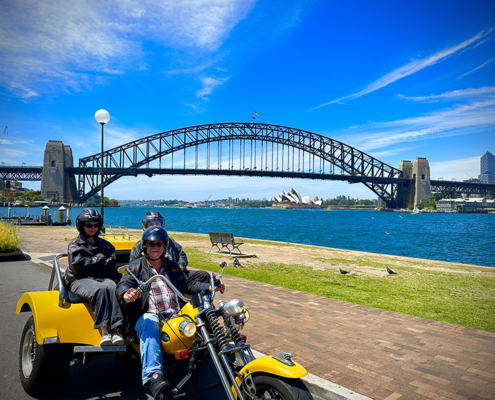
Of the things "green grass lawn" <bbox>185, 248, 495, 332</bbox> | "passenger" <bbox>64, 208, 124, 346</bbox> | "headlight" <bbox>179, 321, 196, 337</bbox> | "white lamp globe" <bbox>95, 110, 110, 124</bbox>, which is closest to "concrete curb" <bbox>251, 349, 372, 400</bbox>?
"headlight" <bbox>179, 321, 196, 337</bbox>

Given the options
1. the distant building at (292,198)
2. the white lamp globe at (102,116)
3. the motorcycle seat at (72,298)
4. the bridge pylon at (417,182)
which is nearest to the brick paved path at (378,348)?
the motorcycle seat at (72,298)

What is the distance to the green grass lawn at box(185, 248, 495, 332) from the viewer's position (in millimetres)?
6137

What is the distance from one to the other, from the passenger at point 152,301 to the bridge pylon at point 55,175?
9607cm

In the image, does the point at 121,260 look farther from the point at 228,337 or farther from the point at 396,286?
the point at 396,286

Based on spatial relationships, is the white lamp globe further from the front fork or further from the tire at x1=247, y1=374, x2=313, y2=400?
the tire at x1=247, y1=374, x2=313, y2=400

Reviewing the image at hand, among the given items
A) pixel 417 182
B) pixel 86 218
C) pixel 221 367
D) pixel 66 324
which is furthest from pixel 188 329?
pixel 417 182

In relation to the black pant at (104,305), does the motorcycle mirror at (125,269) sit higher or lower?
higher

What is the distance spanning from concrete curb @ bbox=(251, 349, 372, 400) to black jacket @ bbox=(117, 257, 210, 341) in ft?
4.43

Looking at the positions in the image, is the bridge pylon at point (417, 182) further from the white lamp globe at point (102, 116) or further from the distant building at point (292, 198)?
the white lamp globe at point (102, 116)

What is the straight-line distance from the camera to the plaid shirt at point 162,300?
3.11 m

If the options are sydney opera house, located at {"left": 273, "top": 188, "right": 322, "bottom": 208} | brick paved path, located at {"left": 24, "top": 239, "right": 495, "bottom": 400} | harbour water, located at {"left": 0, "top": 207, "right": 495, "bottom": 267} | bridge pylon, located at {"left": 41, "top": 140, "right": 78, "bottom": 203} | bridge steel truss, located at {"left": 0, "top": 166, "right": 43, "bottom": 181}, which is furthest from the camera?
sydney opera house, located at {"left": 273, "top": 188, "right": 322, "bottom": 208}

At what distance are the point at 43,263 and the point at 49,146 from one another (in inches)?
3634

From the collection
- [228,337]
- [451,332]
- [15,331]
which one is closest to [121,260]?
[15,331]

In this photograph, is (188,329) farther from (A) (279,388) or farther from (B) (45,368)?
(B) (45,368)
